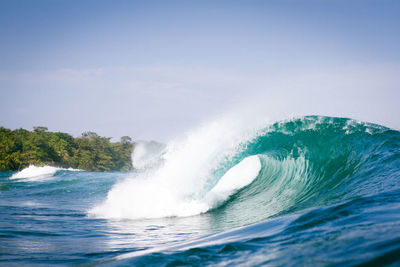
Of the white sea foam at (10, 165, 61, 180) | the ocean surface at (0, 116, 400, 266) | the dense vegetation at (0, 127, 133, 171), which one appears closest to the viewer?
the ocean surface at (0, 116, 400, 266)

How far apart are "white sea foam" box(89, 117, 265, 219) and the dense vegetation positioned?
2125 inches

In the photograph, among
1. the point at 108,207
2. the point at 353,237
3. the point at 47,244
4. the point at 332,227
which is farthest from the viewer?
the point at 108,207

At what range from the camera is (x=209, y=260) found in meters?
2.33

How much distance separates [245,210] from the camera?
6391 mm

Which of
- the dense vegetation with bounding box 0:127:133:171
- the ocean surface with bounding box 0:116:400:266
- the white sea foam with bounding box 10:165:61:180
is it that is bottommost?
the ocean surface with bounding box 0:116:400:266

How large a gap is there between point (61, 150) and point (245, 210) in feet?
223

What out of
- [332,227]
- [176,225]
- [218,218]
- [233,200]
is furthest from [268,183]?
[332,227]

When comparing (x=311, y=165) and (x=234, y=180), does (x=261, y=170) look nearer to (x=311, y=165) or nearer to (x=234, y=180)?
(x=234, y=180)

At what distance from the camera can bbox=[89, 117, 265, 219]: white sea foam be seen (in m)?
6.58

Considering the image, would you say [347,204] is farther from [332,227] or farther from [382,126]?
[382,126]

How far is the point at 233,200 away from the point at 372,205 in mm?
4629

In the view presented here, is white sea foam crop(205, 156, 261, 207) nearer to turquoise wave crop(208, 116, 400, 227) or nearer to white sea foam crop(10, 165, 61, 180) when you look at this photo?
turquoise wave crop(208, 116, 400, 227)

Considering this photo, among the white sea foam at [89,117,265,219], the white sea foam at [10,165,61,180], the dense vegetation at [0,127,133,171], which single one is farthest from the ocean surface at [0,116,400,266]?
the dense vegetation at [0,127,133,171]

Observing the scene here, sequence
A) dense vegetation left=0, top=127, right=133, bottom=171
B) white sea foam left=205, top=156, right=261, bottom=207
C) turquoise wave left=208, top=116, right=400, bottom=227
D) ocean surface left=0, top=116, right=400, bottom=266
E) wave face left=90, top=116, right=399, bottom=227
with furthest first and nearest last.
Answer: dense vegetation left=0, top=127, right=133, bottom=171 < white sea foam left=205, top=156, right=261, bottom=207 < wave face left=90, top=116, right=399, bottom=227 < turquoise wave left=208, top=116, right=400, bottom=227 < ocean surface left=0, top=116, right=400, bottom=266
